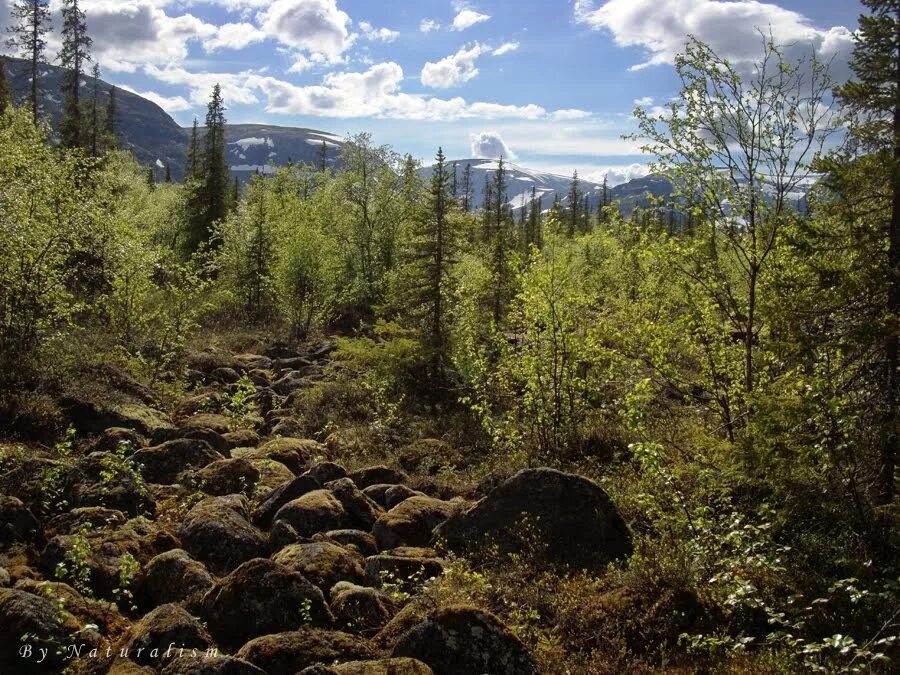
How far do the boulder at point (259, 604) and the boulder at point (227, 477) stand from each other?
3.98 m

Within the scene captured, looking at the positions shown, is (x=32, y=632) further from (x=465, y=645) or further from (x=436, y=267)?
(x=436, y=267)

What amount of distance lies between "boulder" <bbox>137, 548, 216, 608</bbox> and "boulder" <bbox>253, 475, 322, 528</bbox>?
2.14m

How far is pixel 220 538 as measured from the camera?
7.94 meters

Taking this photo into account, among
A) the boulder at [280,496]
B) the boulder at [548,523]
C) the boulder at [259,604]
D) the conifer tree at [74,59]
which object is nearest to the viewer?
the boulder at [259,604]

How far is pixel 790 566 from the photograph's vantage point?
6.53 meters

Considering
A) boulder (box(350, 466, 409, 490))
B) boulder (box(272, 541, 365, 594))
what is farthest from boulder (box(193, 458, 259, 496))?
boulder (box(272, 541, 365, 594))

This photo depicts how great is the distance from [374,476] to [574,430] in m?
4.35

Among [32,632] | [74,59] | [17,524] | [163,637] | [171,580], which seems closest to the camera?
[32,632]

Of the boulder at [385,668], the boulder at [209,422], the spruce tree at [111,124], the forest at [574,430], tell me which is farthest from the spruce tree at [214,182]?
the boulder at [385,668]

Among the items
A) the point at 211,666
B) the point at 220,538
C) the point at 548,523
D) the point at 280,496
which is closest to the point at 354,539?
the point at 280,496

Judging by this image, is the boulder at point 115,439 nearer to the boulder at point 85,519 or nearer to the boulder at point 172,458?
the boulder at point 172,458

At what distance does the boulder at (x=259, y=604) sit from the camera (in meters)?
6.07

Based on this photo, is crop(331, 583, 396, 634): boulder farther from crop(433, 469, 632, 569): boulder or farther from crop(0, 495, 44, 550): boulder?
crop(0, 495, 44, 550): boulder

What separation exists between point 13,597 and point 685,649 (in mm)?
6364
